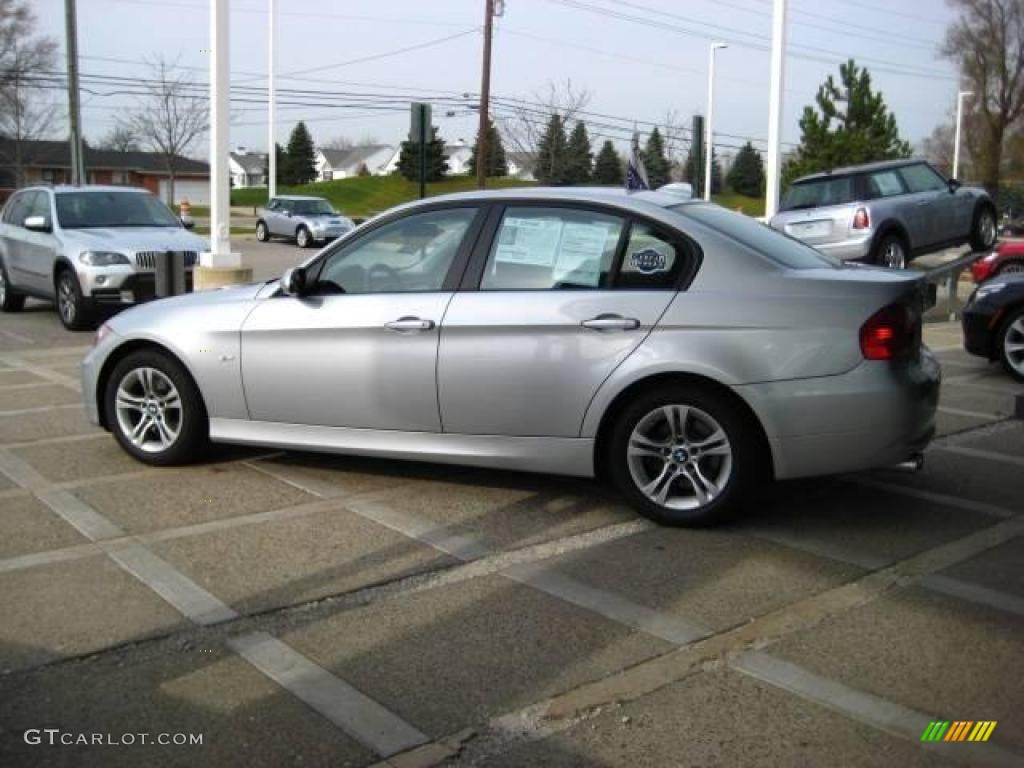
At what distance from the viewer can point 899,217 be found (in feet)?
45.0

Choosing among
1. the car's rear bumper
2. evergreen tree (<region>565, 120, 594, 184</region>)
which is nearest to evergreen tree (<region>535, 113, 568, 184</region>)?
evergreen tree (<region>565, 120, 594, 184</region>)

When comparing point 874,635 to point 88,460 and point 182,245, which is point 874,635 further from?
point 182,245

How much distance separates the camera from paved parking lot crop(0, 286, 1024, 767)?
10.6ft

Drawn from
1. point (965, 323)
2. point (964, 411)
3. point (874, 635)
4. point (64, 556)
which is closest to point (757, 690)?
point (874, 635)

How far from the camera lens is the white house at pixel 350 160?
464ft

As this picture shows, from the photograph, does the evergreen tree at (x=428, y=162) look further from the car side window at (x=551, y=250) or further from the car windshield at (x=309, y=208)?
the car side window at (x=551, y=250)

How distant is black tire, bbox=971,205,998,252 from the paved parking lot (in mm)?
10399

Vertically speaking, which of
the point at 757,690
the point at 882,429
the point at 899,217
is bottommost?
the point at 757,690

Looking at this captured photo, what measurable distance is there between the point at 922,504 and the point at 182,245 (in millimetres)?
9602

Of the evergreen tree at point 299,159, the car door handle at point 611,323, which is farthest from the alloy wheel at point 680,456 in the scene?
the evergreen tree at point 299,159

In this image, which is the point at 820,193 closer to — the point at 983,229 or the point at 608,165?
the point at 983,229

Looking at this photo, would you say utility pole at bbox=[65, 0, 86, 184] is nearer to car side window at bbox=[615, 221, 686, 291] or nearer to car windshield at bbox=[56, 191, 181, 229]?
car windshield at bbox=[56, 191, 181, 229]

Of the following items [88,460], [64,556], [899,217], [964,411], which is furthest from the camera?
[899,217]

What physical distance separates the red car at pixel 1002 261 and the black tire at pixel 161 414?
32.2 ft
